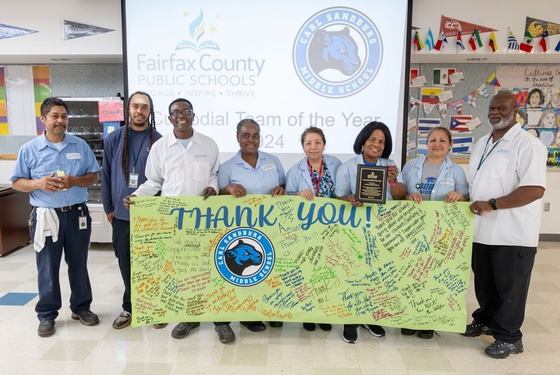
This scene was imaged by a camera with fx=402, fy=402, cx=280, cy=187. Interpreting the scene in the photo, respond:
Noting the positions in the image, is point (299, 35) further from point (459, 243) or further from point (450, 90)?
point (459, 243)

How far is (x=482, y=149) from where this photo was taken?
251 cm

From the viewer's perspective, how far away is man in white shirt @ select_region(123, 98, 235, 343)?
2.46m

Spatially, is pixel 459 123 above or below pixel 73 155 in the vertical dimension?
above

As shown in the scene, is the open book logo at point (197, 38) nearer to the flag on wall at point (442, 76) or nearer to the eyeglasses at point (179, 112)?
the eyeglasses at point (179, 112)

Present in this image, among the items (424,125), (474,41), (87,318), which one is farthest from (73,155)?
(474,41)

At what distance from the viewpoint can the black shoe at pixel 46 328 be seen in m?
2.59

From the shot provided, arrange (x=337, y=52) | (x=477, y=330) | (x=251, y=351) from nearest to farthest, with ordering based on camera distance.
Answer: (x=251, y=351) < (x=477, y=330) < (x=337, y=52)

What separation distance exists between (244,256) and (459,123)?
3.43 m

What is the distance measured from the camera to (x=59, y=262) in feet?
8.82

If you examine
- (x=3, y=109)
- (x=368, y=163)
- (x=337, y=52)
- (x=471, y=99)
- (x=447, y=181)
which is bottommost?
(x=447, y=181)

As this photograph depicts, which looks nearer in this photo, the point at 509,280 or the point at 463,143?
the point at 509,280

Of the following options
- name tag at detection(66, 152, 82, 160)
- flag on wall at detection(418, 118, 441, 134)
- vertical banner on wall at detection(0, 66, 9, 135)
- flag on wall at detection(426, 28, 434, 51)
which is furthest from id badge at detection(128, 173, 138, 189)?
vertical banner on wall at detection(0, 66, 9, 135)
